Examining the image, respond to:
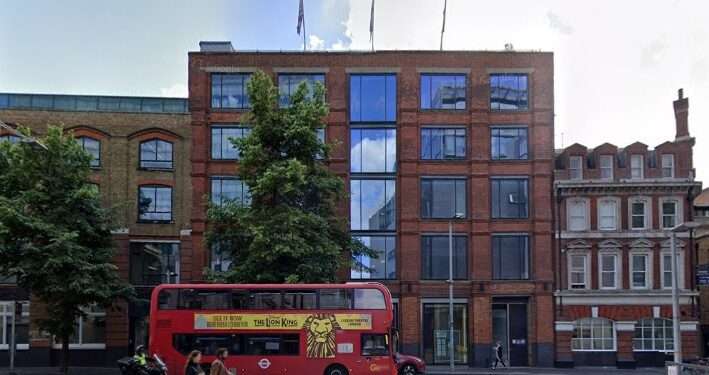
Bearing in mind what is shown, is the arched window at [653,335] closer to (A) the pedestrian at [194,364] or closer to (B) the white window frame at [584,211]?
(B) the white window frame at [584,211]

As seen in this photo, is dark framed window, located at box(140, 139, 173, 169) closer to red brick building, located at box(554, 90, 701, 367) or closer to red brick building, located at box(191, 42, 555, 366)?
red brick building, located at box(191, 42, 555, 366)

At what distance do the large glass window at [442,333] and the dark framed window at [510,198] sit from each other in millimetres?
6145

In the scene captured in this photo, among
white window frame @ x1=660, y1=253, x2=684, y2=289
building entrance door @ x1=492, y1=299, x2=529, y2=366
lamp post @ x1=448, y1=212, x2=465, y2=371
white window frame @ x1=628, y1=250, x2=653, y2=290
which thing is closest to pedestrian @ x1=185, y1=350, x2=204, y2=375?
lamp post @ x1=448, y1=212, x2=465, y2=371

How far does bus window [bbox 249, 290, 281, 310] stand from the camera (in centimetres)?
3181

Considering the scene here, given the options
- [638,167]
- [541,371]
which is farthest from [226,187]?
[638,167]

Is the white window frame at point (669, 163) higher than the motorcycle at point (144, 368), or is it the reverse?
the white window frame at point (669, 163)

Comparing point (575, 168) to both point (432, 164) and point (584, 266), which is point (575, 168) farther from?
point (432, 164)

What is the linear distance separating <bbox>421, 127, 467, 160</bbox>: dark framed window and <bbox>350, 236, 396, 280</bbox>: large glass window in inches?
223

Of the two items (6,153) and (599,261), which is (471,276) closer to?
(599,261)

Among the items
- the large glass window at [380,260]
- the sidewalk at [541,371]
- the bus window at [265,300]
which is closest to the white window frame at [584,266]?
the sidewalk at [541,371]

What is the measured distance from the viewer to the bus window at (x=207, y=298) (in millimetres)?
31734

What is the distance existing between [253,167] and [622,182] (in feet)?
75.3

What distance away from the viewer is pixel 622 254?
47469 millimetres

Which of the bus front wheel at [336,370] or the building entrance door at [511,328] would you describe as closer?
the bus front wheel at [336,370]
